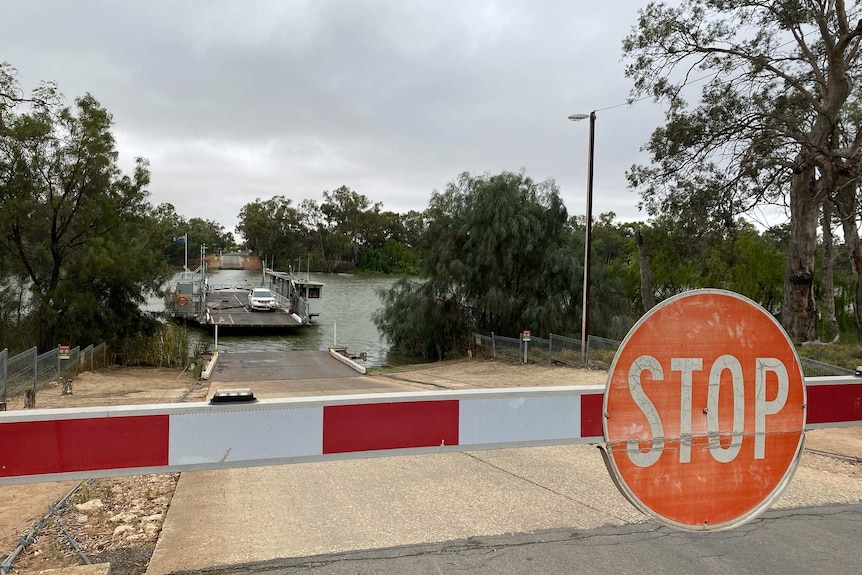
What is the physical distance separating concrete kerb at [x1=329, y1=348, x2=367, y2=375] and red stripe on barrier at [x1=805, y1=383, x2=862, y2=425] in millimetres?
Answer: 20484

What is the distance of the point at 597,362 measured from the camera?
1934cm

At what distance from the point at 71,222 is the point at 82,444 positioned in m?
26.2

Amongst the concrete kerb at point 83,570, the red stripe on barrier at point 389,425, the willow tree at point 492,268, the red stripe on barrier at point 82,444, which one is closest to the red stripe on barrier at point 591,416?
the red stripe on barrier at point 389,425

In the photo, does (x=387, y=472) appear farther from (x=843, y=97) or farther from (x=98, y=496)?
(x=843, y=97)

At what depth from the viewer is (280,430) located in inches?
95.9

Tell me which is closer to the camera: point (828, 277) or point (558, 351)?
point (558, 351)

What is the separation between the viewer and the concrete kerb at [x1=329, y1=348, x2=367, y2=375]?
2358 centimetres

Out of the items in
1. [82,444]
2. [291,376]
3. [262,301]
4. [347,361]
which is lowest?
[347,361]

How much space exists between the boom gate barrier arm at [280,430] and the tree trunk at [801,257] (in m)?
22.1

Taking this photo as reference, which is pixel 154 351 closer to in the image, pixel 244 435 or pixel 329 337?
pixel 329 337

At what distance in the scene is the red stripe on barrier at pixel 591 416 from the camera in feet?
8.85

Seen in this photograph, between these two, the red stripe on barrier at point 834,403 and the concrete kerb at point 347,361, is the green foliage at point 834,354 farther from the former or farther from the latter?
the red stripe on barrier at point 834,403

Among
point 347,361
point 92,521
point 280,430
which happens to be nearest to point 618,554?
point 280,430

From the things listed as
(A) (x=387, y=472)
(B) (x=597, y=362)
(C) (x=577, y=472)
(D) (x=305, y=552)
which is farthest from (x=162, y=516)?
(B) (x=597, y=362)
